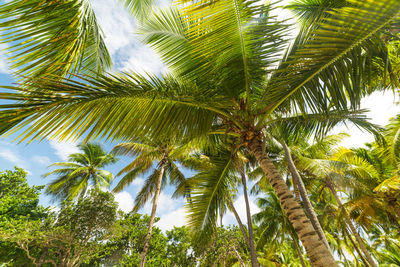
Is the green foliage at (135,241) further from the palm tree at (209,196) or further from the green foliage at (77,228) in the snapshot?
the palm tree at (209,196)

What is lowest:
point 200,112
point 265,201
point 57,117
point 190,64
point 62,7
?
point 57,117

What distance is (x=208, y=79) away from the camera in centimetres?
335

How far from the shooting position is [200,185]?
5.11 meters

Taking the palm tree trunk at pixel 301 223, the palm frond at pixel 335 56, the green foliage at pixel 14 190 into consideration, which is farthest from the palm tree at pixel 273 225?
the green foliage at pixel 14 190

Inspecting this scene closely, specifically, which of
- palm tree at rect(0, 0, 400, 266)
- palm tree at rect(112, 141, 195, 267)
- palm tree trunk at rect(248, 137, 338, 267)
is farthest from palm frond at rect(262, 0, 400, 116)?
palm tree at rect(112, 141, 195, 267)

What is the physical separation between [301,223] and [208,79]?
2.47 m

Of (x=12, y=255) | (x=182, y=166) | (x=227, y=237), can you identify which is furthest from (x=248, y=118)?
(x=12, y=255)

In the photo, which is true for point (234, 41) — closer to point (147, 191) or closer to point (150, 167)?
point (150, 167)

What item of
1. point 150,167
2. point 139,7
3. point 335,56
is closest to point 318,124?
point 335,56

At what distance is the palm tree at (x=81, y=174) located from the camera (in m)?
18.0

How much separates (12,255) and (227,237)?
59.4 ft

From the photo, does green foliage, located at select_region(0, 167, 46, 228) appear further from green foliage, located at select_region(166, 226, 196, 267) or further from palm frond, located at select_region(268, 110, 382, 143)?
palm frond, located at select_region(268, 110, 382, 143)

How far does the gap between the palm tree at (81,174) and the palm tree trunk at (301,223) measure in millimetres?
17656

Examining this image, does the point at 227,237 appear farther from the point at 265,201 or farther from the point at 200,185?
the point at 200,185
